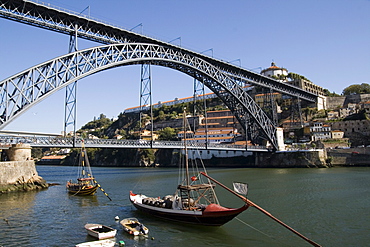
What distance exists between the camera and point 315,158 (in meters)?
57.5

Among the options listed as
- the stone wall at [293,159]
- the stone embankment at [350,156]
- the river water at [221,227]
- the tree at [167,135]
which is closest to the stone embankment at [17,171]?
the river water at [221,227]

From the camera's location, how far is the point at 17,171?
1238 inches

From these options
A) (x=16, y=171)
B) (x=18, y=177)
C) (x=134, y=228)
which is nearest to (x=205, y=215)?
(x=134, y=228)

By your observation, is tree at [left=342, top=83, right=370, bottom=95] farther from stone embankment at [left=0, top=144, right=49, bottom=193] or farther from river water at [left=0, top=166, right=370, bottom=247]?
stone embankment at [left=0, top=144, right=49, bottom=193]

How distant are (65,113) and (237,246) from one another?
26.4 meters

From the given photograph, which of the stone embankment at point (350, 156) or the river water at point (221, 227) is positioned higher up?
the stone embankment at point (350, 156)

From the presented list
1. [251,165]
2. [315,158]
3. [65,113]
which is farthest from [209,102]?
[65,113]

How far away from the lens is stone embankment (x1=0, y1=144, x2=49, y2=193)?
30.0m

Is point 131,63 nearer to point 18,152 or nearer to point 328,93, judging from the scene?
point 18,152

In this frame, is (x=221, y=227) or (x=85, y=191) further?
(x=85, y=191)

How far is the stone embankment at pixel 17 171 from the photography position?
3003 cm

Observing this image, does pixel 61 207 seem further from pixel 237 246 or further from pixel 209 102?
pixel 209 102

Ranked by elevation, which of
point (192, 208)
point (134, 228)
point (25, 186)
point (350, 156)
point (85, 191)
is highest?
point (350, 156)

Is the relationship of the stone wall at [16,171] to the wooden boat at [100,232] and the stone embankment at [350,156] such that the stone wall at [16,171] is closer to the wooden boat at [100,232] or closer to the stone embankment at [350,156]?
the wooden boat at [100,232]
